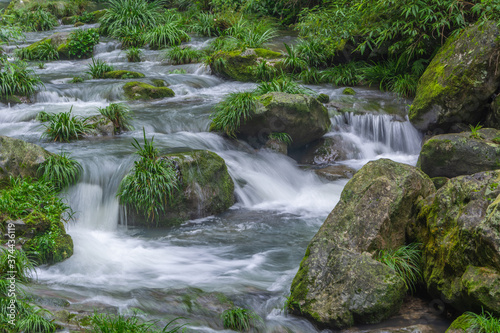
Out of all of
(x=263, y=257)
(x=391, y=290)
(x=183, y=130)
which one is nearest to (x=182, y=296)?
(x=263, y=257)

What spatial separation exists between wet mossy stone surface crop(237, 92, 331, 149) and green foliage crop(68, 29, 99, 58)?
28.4ft

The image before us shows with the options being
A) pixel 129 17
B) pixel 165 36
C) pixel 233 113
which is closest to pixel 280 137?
pixel 233 113

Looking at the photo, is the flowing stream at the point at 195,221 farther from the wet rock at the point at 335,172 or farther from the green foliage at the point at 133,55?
the green foliage at the point at 133,55

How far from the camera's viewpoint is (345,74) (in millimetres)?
11461

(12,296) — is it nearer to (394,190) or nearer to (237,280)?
(237,280)

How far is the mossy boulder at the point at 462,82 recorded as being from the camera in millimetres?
8039

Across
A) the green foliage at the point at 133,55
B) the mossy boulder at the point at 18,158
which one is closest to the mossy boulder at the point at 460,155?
the mossy boulder at the point at 18,158

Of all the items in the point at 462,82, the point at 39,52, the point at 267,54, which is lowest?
the point at 462,82

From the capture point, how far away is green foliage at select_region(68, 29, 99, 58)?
48.2ft

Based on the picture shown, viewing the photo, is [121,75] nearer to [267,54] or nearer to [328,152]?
[267,54]

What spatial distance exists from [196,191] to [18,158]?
2.37 meters

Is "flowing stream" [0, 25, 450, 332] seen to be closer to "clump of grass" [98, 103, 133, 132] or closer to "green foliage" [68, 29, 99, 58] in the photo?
"clump of grass" [98, 103, 133, 132]

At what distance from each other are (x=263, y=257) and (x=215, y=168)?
186 centimetres

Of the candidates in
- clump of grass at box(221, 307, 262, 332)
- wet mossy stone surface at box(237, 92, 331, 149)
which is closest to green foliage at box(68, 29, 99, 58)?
wet mossy stone surface at box(237, 92, 331, 149)
